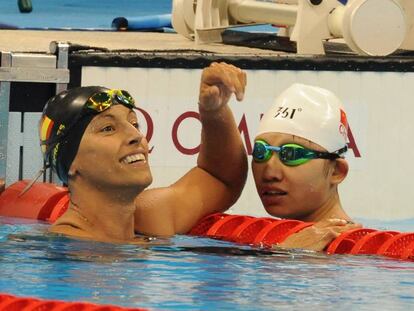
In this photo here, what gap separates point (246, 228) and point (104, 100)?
0.76m

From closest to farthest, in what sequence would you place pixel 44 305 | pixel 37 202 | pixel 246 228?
pixel 44 305 < pixel 246 228 < pixel 37 202

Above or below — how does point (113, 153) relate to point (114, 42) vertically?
below

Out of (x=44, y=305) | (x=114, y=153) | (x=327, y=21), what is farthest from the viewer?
(x=327, y=21)

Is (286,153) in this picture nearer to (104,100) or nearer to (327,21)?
(104,100)

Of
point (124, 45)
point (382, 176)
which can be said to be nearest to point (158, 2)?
point (124, 45)

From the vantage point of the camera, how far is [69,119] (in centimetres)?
461

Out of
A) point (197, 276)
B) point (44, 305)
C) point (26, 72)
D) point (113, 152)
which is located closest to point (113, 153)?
point (113, 152)

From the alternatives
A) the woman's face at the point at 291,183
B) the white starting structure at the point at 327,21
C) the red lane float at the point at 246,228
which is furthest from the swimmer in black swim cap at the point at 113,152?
the white starting structure at the point at 327,21

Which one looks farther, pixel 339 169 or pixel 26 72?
pixel 26 72

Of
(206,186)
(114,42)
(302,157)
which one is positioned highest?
(114,42)

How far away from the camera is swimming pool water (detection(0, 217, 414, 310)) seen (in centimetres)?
383

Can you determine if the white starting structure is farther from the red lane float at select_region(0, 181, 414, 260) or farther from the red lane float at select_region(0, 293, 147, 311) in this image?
the red lane float at select_region(0, 293, 147, 311)

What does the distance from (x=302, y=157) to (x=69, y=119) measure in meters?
0.80

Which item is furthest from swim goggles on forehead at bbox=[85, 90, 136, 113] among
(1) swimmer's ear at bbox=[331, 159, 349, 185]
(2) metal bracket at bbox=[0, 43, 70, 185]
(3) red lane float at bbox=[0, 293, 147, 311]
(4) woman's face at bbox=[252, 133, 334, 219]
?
(2) metal bracket at bbox=[0, 43, 70, 185]
